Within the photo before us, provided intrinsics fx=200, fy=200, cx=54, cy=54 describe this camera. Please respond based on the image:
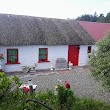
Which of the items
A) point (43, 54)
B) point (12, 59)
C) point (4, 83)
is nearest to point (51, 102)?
point (4, 83)

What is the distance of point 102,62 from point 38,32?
1129cm

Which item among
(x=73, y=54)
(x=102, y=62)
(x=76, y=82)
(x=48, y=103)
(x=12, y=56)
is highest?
(x=102, y=62)

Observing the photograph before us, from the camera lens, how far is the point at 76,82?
15070 mm

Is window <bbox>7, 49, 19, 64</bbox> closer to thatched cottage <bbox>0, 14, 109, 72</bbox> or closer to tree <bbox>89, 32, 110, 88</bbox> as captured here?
thatched cottage <bbox>0, 14, 109, 72</bbox>

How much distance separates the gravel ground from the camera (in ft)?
40.2

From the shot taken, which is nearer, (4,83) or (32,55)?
(4,83)

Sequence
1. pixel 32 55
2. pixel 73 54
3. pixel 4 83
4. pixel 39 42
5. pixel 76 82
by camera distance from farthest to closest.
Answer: pixel 73 54 < pixel 32 55 < pixel 39 42 < pixel 76 82 < pixel 4 83

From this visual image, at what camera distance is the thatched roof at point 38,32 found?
59.5 feet

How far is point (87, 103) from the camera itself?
931 cm

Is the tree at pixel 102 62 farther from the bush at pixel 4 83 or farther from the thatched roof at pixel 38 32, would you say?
the thatched roof at pixel 38 32

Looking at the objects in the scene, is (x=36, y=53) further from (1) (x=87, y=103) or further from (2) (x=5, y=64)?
(1) (x=87, y=103)

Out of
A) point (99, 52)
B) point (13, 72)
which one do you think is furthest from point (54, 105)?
point (13, 72)

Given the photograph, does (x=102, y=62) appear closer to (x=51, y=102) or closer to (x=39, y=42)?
(x=51, y=102)

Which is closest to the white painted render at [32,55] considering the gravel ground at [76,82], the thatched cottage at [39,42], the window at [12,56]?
the thatched cottage at [39,42]
